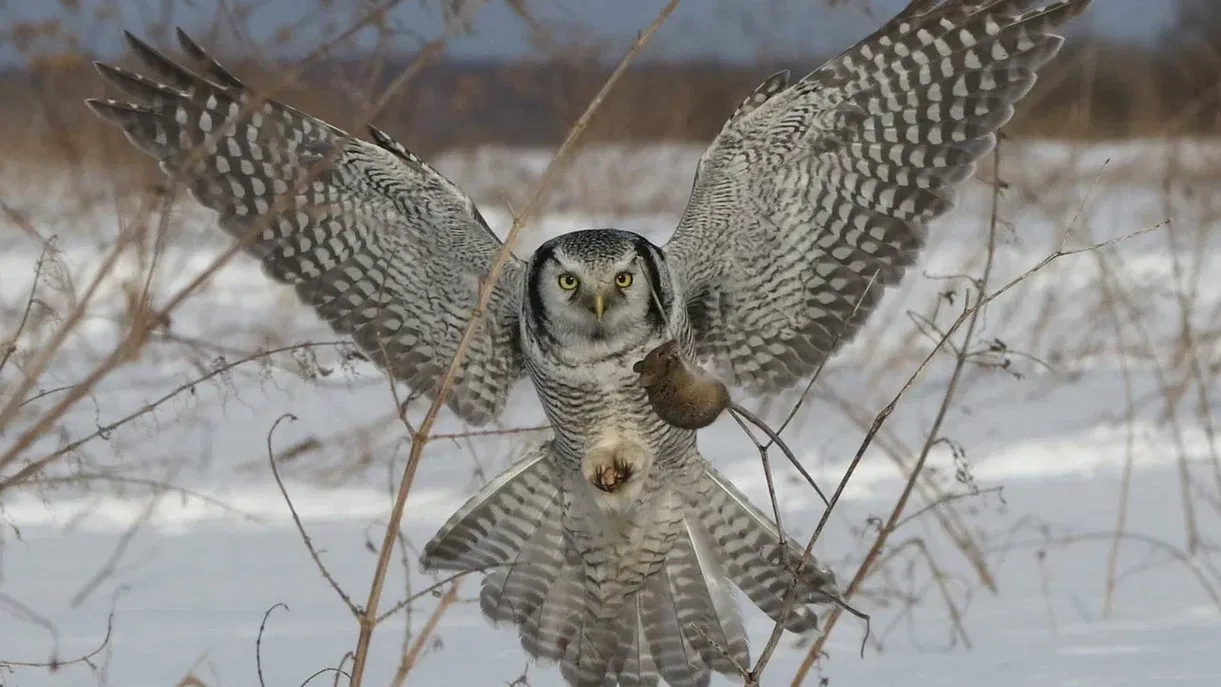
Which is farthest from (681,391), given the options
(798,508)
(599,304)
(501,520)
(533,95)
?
(533,95)

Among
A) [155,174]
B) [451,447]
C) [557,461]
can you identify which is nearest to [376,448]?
[451,447]

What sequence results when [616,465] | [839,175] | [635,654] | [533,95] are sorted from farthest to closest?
[533,95] → [839,175] → [635,654] → [616,465]

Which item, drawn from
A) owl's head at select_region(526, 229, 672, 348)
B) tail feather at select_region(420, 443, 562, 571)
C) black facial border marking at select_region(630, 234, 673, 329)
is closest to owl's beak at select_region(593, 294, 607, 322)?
owl's head at select_region(526, 229, 672, 348)

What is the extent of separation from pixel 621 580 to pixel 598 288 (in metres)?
A: 0.95

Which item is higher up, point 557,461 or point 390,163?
point 390,163

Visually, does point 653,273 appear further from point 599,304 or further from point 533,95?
point 533,95

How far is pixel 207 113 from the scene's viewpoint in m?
4.07

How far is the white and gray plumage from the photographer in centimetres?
400

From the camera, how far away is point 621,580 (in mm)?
4246

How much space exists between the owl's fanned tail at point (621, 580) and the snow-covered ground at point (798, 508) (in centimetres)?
19

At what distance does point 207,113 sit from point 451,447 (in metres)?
3.48

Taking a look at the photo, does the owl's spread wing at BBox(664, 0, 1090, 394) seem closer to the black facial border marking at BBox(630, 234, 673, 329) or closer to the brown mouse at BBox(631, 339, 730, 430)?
the black facial border marking at BBox(630, 234, 673, 329)

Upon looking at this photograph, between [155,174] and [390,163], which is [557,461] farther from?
[155,174]

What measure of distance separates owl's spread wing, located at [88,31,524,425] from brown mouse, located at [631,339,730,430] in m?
1.49
